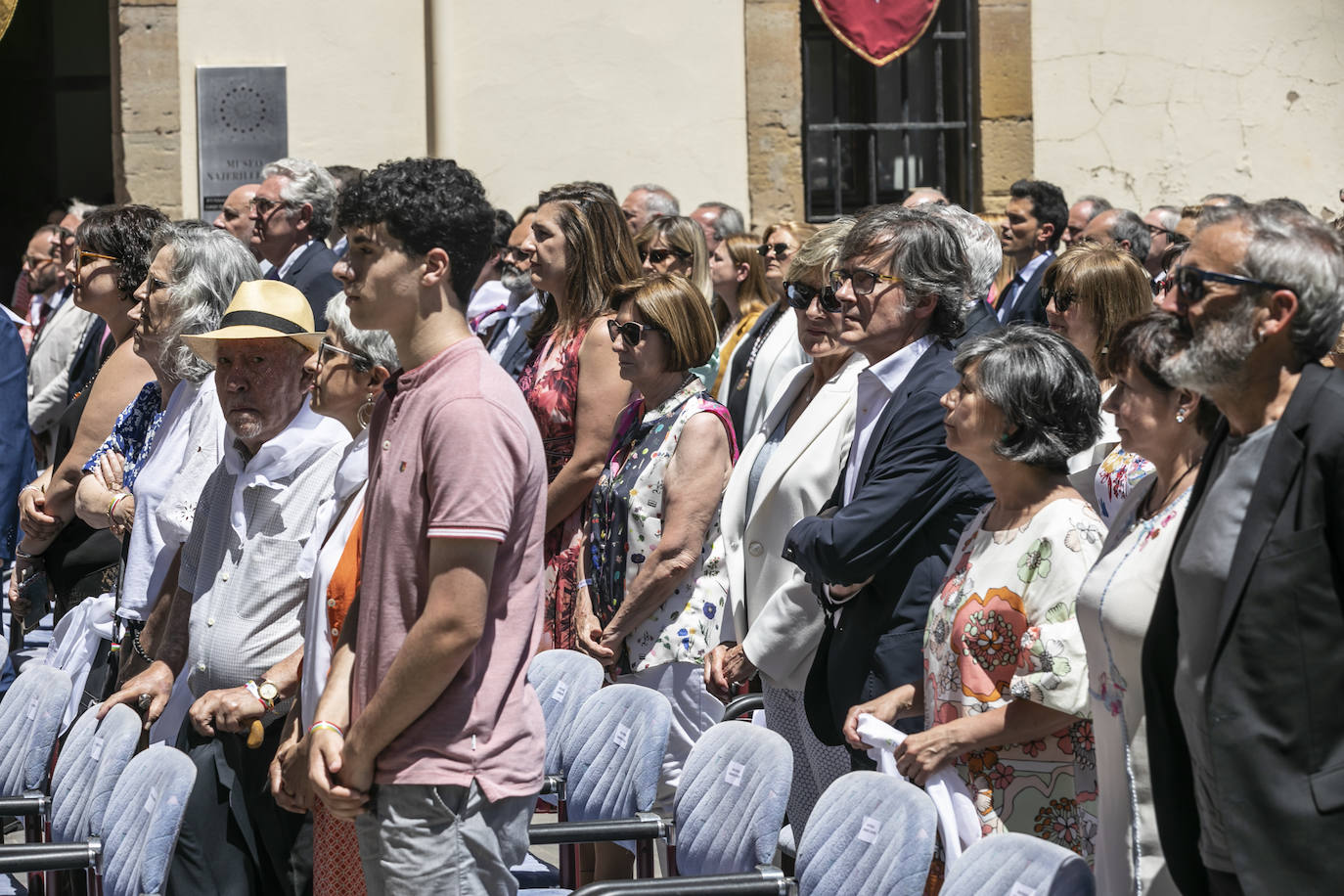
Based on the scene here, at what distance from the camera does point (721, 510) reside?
4.35 m

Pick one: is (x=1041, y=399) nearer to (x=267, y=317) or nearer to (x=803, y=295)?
(x=803, y=295)

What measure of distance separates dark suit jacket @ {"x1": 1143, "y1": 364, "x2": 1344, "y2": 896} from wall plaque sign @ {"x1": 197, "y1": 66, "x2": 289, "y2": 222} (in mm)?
8912

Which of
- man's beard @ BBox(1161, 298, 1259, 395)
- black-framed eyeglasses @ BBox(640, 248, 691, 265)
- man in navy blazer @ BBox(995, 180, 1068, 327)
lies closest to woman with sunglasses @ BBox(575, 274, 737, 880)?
man's beard @ BBox(1161, 298, 1259, 395)

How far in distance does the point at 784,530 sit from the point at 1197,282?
5.93 feet

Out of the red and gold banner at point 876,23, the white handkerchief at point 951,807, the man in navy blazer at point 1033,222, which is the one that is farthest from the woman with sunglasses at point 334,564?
the red and gold banner at point 876,23

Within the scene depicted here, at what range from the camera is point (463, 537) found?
2566 mm

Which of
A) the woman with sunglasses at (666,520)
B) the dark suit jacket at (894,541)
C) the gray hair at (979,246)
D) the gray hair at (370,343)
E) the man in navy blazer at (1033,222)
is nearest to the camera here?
the dark suit jacket at (894,541)

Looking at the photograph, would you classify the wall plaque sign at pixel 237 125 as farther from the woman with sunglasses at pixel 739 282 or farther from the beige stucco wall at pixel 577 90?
the woman with sunglasses at pixel 739 282

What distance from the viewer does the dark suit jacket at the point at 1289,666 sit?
2.25 metres

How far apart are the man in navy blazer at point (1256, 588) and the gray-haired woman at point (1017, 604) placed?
23.4 inches

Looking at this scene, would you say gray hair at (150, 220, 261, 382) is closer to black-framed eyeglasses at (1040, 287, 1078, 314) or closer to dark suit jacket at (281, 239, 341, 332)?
dark suit jacket at (281, 239, 341, 332)

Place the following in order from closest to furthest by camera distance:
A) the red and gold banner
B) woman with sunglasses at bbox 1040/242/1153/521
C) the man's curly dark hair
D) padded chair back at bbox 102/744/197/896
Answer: the man's curly dark hair < padded chair back at bbox 102/744/197/896 < woman with sunglasses at bbox 1040/242/1153/521 < the red and gold banner

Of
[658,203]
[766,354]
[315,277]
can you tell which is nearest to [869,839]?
[766,354]

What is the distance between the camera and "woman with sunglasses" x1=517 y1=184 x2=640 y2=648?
4.80 metres
